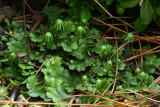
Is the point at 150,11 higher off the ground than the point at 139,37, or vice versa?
the point at 150,11

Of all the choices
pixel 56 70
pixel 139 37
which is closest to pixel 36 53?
pixel 56 70

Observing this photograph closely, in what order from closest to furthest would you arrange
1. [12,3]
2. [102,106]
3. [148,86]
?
[102,106], [148,86], [12,3]

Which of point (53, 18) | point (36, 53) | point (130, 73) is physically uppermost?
point (53, 18)

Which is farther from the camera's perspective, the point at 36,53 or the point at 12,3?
the point at 12,3

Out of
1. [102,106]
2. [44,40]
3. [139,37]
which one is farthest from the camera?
[139,37]

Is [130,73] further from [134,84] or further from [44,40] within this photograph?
[44,40]

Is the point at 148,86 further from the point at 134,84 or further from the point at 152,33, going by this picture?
the point at 152,33

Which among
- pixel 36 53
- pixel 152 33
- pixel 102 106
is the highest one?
pixel 152 33

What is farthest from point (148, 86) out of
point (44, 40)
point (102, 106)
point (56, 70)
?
point (44, 40)

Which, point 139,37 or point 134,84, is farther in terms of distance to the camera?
point 139,37
